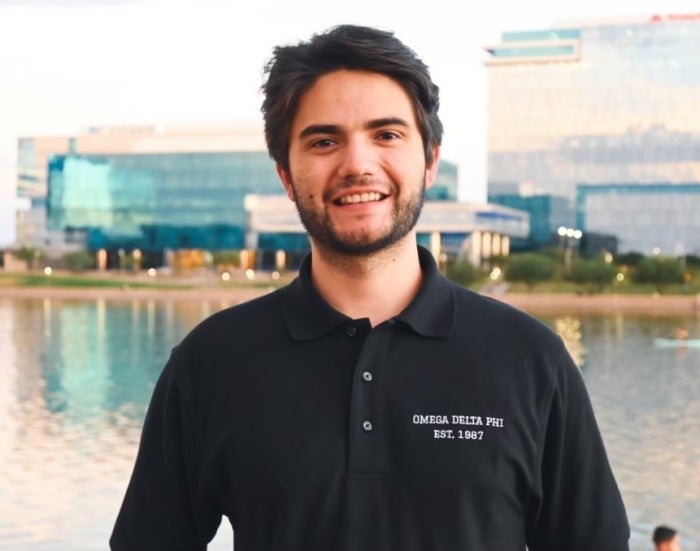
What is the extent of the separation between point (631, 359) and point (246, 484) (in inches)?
1020

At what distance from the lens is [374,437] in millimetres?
1876

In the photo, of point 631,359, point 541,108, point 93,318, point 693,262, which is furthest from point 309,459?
point 541,108

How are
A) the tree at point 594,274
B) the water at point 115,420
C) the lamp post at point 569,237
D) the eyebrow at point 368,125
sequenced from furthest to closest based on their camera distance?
the lamp post at point 569,237 → the tree at point 594,274 → the water at point 115,420 → the eyebrow at point 368,125

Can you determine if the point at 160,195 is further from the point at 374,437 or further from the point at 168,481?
the point at 374,437

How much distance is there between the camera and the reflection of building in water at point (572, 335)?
27.0 meters

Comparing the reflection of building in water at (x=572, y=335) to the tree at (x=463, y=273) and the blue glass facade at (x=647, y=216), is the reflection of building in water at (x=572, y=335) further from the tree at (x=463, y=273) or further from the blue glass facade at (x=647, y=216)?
the blue glass facade at (x=647, y=216)

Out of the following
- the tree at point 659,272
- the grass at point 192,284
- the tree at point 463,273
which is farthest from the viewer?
the tree at point 463,273

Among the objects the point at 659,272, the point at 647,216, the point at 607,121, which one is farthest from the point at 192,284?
the point at 607,121

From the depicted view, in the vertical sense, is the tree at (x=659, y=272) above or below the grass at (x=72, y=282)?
above

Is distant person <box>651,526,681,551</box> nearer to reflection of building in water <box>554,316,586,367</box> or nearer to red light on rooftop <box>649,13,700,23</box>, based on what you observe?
reflection of building in water <box>554,316,586,367</box>

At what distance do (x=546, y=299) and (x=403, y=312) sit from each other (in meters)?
49.0

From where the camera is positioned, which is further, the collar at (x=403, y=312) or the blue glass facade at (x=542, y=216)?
the blue glass facade at (x=542, y=216)

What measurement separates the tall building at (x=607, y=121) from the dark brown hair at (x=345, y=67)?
212 feet

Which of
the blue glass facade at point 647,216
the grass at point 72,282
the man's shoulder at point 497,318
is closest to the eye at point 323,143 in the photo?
the man's shoulder at point 497,318
